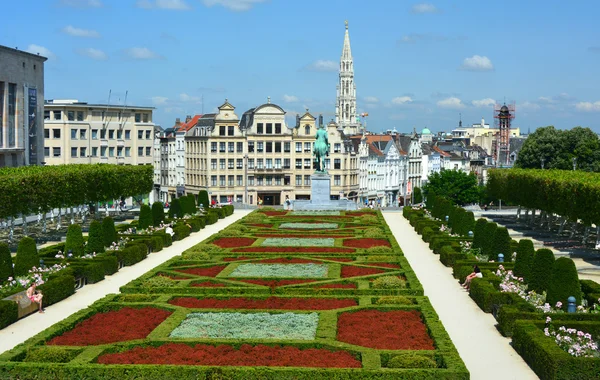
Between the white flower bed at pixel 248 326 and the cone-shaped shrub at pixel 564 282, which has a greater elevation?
the cone-shaped shrub at pixel 564 282

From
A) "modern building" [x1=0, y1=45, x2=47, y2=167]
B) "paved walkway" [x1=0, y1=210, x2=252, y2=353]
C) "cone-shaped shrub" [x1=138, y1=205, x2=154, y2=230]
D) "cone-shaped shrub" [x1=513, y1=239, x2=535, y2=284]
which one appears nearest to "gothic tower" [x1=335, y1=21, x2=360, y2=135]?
"modern building" [x1=0, y1=45, x2=47, y2=167]

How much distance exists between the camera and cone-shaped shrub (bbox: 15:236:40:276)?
1661 inches

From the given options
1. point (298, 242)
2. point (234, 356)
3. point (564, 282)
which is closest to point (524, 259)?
point (564, 282)

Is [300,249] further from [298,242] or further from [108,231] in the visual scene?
[108,231]

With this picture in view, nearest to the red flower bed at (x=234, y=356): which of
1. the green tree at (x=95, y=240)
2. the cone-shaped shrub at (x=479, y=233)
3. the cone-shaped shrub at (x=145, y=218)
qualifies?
the green tree at (x=95, y=240)

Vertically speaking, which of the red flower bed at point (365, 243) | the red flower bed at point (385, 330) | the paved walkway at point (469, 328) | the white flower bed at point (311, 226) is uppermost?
the white flower bed at point (311, 226)

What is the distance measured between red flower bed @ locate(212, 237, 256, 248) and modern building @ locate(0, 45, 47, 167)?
119 ft

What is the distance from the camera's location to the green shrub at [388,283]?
4025 centimetres

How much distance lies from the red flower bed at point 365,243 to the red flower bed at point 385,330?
2374 cm

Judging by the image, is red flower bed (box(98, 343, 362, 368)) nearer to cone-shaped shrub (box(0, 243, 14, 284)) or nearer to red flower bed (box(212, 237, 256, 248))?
cone-shaped shrub (box(0, 243, 14, 284))

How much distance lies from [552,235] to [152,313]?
4469 cm

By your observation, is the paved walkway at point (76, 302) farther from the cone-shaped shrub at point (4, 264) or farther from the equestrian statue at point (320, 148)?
the equestrian statue at point (320, 148)

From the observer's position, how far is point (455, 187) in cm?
12756

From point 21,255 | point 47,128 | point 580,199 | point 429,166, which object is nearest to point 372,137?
point 429,166
